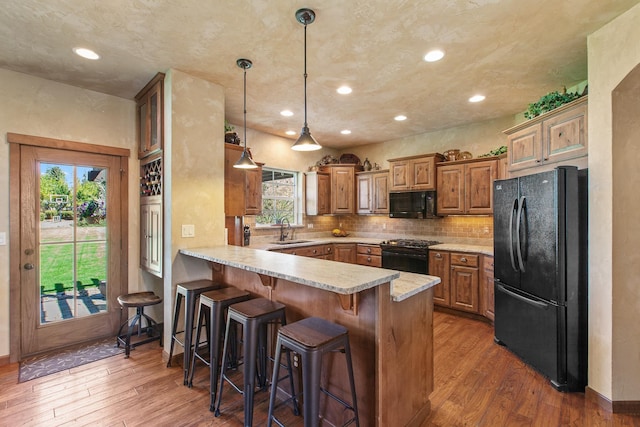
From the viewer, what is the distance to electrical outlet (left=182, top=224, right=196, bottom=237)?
286 cm

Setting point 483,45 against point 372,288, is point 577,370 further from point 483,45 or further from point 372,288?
point 483,45

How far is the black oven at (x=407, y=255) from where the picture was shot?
4370mm

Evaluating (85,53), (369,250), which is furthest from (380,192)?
(85,53)

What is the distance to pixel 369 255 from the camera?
5.08 metres

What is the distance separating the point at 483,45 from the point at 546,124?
1.02 m

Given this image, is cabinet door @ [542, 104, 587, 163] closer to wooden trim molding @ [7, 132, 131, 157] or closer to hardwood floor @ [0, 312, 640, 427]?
hardwood floor @ [0, 312, 640, 427]

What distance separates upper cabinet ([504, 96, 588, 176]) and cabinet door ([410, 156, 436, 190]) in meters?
1.38

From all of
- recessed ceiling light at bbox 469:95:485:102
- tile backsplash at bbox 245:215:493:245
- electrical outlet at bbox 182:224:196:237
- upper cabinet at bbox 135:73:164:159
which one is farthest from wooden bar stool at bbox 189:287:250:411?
recessed ceiling light at bbox 469:95:485:102

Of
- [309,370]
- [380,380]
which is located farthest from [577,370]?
[309,370]

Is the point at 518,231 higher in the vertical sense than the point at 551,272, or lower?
higher

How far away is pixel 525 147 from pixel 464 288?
1971 millimetres

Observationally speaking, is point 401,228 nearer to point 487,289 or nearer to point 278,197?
point 487,289

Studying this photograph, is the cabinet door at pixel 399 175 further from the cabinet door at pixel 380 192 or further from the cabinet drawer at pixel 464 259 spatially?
the cabinet drawer at pixel 464 259

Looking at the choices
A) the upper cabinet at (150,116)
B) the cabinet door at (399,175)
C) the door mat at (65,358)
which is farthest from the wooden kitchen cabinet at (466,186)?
the door mat at (65,358)
